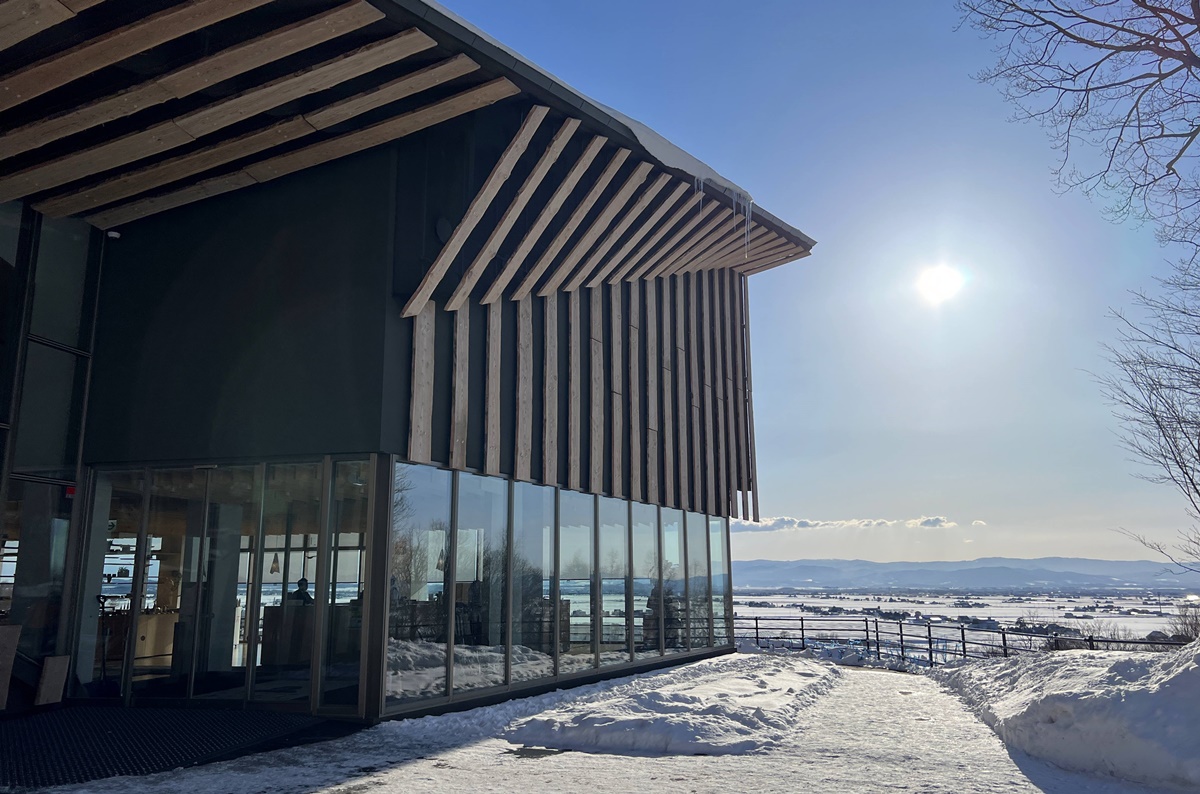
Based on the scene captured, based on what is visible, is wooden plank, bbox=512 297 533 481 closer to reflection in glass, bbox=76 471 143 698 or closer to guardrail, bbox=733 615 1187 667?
reflection in glass, bbox=76 471 143 698

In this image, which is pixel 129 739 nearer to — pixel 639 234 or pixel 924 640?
pixel 639 234

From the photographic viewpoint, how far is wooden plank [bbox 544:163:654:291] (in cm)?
1102

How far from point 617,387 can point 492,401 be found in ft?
11.4

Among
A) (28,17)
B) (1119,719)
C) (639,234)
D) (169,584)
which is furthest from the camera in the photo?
(639,234)

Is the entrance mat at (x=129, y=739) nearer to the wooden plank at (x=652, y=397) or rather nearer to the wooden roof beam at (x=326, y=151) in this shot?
the wooden roof beam at (x=326, y=151)

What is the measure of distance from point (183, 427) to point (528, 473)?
4.26 meters

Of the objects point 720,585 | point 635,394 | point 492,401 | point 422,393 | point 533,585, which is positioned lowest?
point 720,585

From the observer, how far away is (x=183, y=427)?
963cm

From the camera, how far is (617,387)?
13312mm

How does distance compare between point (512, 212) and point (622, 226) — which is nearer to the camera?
point (512, 212)

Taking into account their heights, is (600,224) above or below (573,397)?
above

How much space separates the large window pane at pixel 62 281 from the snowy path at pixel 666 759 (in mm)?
6161

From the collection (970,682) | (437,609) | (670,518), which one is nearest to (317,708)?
(437,609)

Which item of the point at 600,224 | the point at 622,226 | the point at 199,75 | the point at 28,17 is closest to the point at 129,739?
the point at 199,75
